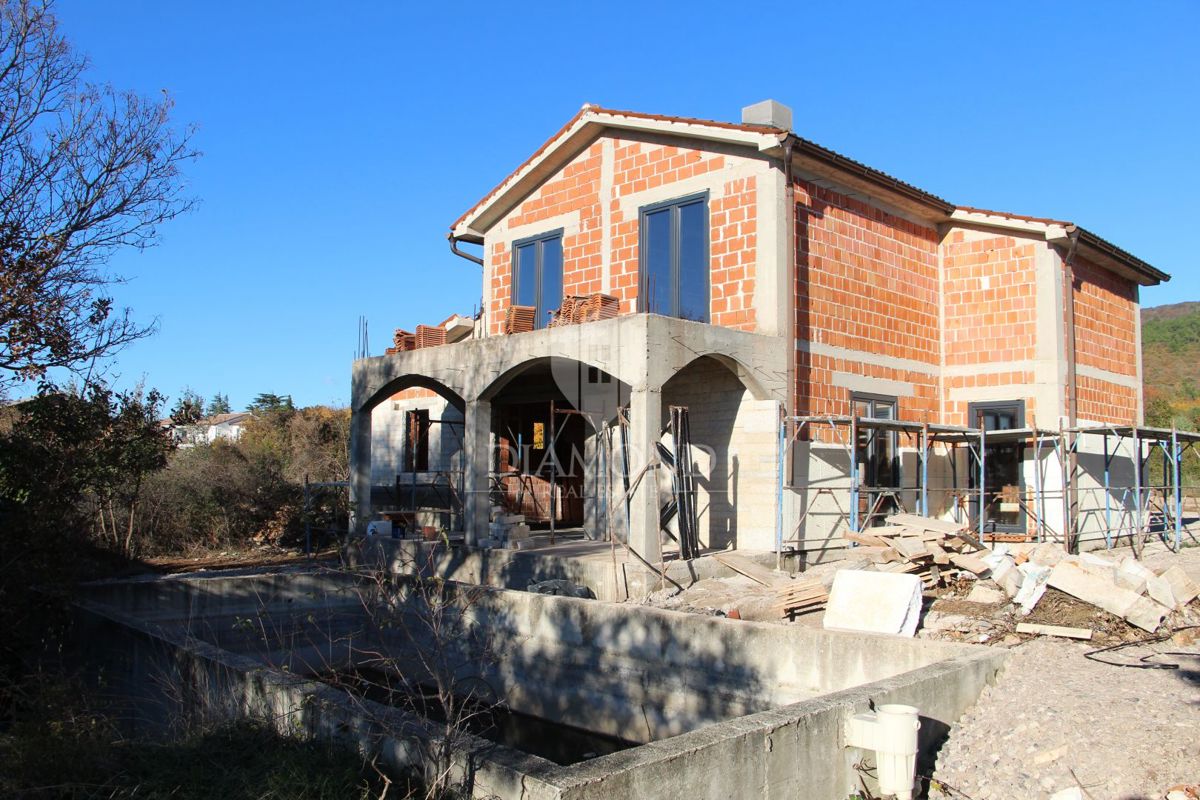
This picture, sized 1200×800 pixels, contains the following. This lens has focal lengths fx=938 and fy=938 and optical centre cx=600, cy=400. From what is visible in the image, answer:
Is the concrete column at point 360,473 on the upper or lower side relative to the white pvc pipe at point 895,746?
upper

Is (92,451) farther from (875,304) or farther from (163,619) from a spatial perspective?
(875,304)

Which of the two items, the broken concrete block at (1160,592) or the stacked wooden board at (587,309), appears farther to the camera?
the stacked wooden board at (587,309)

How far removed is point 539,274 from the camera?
18.2 meters

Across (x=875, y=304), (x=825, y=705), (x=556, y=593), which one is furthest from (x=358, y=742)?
(x=875, y=304)

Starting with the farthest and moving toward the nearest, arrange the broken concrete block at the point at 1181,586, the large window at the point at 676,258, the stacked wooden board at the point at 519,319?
the stacked wooden board at the point at 519,319 < the large window at the point at 676,258 < the broken concrete block at the point at 1181,586

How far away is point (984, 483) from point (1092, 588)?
6458mm

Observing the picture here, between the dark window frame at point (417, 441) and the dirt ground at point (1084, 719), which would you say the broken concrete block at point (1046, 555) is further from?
the dark window frame at point (417, 441)

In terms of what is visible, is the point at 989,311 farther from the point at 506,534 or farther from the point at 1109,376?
the point at 506,534

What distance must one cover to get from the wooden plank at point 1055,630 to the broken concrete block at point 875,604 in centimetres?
108

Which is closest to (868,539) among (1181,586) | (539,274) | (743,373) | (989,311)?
(743,373)

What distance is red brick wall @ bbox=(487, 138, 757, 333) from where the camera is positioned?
14945 millimetres

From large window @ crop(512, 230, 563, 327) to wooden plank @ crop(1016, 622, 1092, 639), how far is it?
1014 centimetres

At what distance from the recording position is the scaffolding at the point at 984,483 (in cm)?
1446

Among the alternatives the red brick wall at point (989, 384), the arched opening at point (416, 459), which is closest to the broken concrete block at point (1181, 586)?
the red brick wall at point (989, 384)
